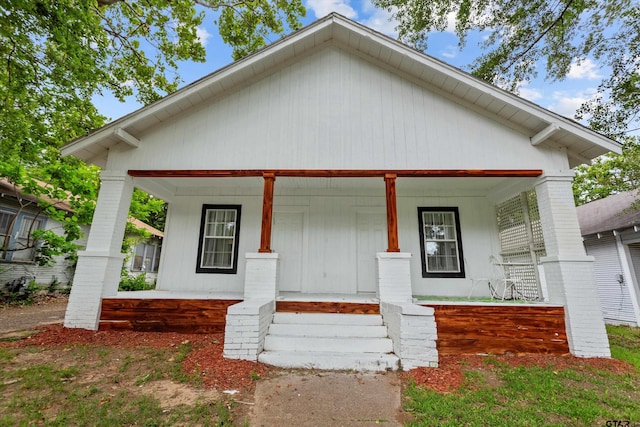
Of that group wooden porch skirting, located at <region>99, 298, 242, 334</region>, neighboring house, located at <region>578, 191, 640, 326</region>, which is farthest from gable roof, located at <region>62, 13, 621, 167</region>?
neighboring house, located at <region>578, 191, 640, 326</region>

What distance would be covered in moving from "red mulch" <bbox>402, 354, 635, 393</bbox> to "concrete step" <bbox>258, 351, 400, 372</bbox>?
0.27 meters

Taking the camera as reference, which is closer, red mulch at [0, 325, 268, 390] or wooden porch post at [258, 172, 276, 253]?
red mulch at [0, 325, 268, 390]

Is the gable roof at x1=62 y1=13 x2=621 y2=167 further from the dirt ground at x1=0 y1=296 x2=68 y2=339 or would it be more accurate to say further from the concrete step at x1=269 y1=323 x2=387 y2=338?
the concrete step at x1=269 y1=323 x2=387 y2=338

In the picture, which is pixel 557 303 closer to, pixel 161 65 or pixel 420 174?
pixel 420 174

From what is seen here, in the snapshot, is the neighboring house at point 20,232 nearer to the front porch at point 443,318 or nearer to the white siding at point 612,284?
the front porch at point 443,318

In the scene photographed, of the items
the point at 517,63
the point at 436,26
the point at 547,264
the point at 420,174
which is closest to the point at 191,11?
the point at 436,26

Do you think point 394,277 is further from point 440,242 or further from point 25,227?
point 25,227

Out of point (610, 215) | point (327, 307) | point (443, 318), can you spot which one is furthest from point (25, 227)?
point (610, 215)

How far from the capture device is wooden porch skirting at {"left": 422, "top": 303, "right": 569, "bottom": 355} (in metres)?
4.43

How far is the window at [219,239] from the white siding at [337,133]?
198cm

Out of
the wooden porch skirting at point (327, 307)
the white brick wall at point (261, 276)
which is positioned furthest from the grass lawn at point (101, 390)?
the wooden porch skirting at point (327, 307)

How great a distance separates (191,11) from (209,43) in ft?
4.27

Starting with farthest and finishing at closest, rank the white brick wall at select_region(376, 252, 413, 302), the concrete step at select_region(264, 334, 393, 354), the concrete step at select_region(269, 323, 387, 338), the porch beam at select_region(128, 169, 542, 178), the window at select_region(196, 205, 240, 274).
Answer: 1. the window at select_region(196, 205, 240, 274)
2. the porch beam at select_region(128, 169, 542, 178)
3. the white brick wall at select_region(376, 252, 413, 302)
4. the concrete step at select_region(269, 323, 387, 338)
5. the concrete step at select_region(264, 334, 393, 354)

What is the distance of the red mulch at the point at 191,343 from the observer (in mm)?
3312
